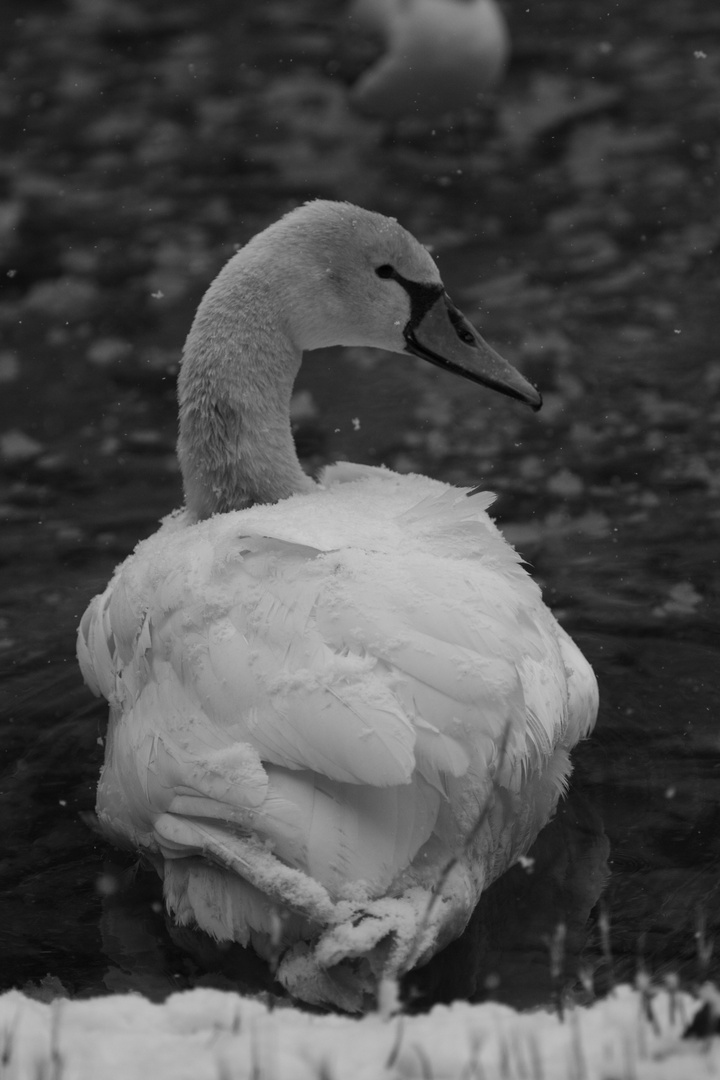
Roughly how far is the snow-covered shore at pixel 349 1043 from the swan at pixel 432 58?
24.5ft

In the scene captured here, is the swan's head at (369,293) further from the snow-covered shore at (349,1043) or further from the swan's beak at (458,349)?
the snow-covered shore at (349,1043)

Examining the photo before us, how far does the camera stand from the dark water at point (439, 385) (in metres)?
4.51

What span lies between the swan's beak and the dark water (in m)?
0.89

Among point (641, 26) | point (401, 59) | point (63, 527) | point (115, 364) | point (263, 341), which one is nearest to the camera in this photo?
point (263, 341)

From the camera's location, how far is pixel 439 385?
7.50 m

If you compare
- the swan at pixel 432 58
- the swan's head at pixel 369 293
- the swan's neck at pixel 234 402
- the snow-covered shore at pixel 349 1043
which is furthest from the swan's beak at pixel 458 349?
the swan at pixel 432 58

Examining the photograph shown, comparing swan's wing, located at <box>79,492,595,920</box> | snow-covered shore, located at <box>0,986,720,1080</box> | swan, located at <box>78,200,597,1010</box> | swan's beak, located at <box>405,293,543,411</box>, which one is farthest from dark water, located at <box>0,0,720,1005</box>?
swan's beak, located at <box>405,293,543,411</box>

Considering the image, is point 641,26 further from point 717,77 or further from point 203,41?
point 203,41

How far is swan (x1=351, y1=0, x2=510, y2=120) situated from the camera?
9.83 metres

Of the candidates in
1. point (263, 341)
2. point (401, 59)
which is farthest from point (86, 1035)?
point (401, 59)

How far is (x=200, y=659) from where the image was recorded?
3.97 metres

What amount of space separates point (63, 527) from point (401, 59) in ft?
15.1

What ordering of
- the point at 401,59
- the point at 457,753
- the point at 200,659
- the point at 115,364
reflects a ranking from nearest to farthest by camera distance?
the point at 457,753 → the point at 200,659 → the point at 115,364 → the point at 401,59

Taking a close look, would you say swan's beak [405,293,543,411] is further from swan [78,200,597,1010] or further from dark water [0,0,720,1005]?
dark water [0,0,720,1005]
